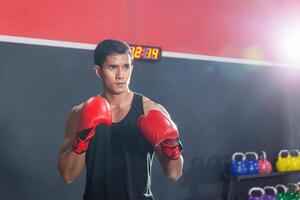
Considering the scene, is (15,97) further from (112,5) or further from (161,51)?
(161,51)

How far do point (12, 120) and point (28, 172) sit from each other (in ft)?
1.27

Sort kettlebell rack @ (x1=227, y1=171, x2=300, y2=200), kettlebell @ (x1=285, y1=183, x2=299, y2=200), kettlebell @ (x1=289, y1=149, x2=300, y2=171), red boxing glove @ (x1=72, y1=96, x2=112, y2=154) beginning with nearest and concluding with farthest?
1. red boxing glove @ (x1=72, y1=96, x2=112, y2=154)
2. kettlebell rack @ (x1=227, y1=171, x2=300, y2=200)
3. kettlebell @ (x1=285, y1=183, x2=299, y2=200)
4. kettlebell @ (x1=289, y1=149, x2=300, y2=171)

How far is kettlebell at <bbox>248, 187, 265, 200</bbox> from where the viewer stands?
306 centimetres

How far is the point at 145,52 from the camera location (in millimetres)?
2824

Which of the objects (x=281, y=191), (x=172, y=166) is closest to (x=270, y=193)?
(x=281, y=191)

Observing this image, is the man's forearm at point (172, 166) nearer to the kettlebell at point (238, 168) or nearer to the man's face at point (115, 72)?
the man's face at point (115, 72)

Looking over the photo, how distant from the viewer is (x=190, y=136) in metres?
3.06

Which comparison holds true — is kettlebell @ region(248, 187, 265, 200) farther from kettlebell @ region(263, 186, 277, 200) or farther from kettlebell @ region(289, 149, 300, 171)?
kettlebell @ region(289, 149, 300, 171)

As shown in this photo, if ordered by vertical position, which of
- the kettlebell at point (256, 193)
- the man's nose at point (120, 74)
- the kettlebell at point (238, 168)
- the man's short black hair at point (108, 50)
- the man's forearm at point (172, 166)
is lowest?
the kettlebell at point (256, 193)

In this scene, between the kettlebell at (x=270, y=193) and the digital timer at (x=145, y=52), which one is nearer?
the digital timer at (x=145, y=52)

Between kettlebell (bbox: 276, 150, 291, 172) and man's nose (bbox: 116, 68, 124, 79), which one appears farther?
kettlebell (bbox: 276, 150, 291, 172)

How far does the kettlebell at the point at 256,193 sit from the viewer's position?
10.1 feet

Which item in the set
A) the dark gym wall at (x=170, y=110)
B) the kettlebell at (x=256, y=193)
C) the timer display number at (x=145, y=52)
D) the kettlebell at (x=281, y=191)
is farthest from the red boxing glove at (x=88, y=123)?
the kettlebell at (x=281, y=191)

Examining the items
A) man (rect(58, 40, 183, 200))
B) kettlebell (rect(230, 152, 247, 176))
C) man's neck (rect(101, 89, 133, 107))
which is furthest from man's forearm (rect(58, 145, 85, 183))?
kettlebell (rect(230, 152, 247, 176))
